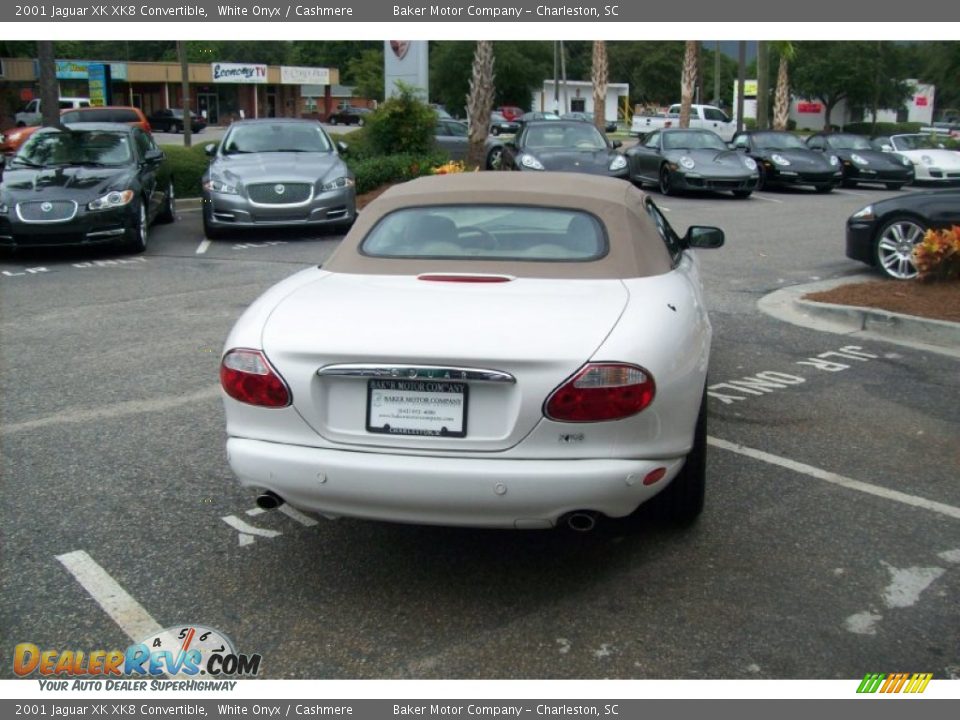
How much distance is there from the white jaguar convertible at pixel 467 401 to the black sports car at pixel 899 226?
690 centimetres

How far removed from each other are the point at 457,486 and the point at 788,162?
19631 mm

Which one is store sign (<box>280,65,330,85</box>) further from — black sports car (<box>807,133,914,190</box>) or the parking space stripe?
the parking space stripe

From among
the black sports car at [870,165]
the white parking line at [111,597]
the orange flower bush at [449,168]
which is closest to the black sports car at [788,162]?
the black sports car at [870,165]

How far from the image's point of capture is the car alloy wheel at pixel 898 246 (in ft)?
32.5

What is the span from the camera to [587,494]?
337 centimetres

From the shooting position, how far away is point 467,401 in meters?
3.42

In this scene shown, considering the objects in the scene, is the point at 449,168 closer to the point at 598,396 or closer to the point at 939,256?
the point at 939,256

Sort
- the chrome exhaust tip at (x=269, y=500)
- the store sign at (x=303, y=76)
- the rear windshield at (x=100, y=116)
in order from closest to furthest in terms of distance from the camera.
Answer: the chrome exhaust tip at (x=269, y=500), the rear windshield at (x=100, y=116), the store sign at (x=303, y=76)

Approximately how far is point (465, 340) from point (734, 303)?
643 cm

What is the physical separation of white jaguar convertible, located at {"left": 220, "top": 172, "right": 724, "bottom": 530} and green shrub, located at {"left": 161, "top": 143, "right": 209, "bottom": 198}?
1407cm

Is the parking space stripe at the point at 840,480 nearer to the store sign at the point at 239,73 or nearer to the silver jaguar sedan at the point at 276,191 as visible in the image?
the silver jaguar sedan at the point at 276,191

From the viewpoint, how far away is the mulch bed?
808 cm

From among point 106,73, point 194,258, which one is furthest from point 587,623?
point 106,73

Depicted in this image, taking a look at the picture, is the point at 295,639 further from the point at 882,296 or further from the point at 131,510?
the point at 882,296
